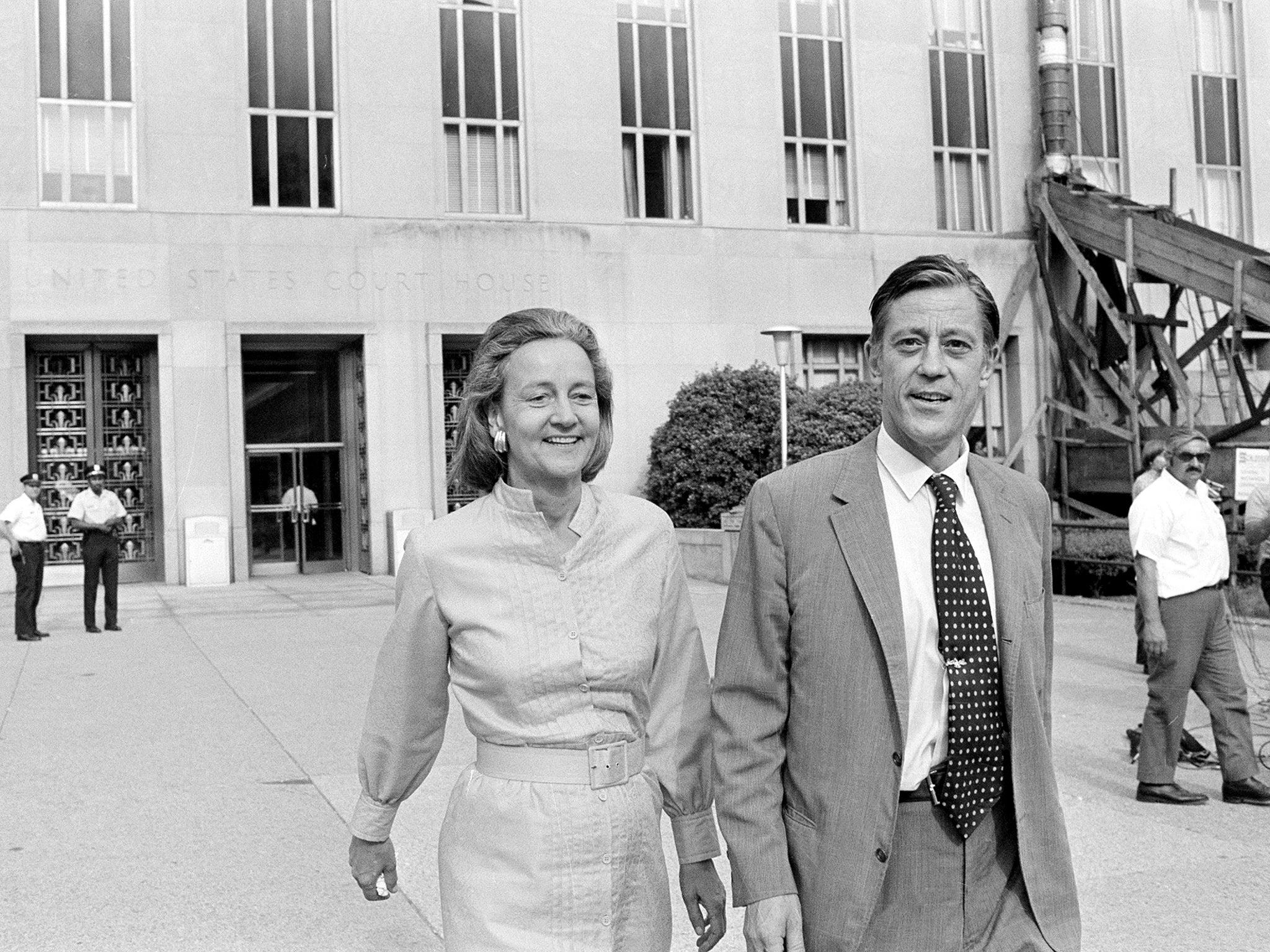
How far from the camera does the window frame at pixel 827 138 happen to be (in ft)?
84.0

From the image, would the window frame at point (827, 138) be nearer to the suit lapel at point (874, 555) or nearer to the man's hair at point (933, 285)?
the man's hair at point (933, 285)

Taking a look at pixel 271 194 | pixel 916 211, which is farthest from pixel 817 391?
pixel 271 194

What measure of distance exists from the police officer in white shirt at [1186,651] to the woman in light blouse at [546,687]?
4.56 m

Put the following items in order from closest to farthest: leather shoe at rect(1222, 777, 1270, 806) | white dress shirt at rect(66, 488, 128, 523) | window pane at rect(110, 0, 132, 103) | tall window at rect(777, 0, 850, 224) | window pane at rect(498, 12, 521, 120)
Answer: leather shoe at rect(1222, 777, 1270, 806)
white dress shirt at rect(66, 488, 128, 523)
window pane at rect(110, 0, 132, 103)
window pane at rect(498, 12, 521, 120)
tall window at rect(777, 0, 850, 224)

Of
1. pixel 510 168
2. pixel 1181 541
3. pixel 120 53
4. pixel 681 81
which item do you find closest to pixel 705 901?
pixel 1181 541

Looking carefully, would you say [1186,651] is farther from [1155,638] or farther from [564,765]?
[564,765]

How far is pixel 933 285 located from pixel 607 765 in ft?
3.83

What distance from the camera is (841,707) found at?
105 inches

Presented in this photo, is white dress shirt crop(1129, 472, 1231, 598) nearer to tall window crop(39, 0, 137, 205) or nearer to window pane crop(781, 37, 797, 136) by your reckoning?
tall window crop(39, 0, 137, 205)

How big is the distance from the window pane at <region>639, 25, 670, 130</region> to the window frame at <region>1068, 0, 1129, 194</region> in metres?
8.25

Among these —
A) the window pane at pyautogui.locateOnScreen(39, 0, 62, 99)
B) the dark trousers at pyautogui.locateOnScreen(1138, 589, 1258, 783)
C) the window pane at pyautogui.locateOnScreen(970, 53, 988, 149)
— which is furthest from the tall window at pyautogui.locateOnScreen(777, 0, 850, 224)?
the dark trousers at pyautogui.locateOnScreen(1138, 589, 1258, 783)

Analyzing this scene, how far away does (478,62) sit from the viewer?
78.7 ft

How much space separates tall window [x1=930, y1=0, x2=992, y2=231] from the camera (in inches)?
1048

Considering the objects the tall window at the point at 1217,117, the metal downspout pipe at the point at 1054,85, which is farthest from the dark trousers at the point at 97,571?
the tall window at the point at 1217,117
